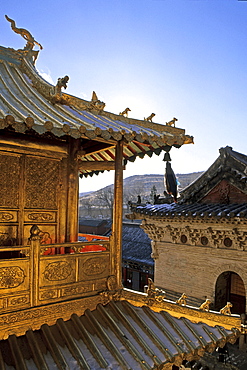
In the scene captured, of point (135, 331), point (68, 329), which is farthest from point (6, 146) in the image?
point (135, 331)

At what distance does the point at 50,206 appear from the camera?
211 inches

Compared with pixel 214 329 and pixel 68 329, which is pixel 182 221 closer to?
pixel 214 329

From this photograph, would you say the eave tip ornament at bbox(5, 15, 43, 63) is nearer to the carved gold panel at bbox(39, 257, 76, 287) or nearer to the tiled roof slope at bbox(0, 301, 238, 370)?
the carved gold panel at bbox(39, 257, 76, 287)

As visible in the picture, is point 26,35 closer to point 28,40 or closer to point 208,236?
point 28,40

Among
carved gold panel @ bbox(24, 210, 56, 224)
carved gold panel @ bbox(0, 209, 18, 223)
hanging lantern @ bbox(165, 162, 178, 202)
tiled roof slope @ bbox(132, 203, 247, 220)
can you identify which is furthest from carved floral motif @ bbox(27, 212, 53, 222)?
tiled roof slope @ bbox(132, 203, 247, 220)

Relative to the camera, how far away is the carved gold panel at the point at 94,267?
4.47 meters

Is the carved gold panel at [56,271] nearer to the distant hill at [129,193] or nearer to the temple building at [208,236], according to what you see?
the temple building at [208,236]

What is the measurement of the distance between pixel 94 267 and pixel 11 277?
133cm

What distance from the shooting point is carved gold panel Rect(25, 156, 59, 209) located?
16.6 feet

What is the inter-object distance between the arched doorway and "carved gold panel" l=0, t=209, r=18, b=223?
32.1 ft

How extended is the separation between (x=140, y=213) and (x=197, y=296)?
4505 mm

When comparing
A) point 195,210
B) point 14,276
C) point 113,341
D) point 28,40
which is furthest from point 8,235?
point 195,210

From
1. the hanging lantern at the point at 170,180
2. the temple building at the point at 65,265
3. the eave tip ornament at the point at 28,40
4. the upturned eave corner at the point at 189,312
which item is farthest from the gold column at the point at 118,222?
the hanging lantern at the point at 170,180

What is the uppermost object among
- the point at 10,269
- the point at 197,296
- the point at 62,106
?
the point at 62,106
